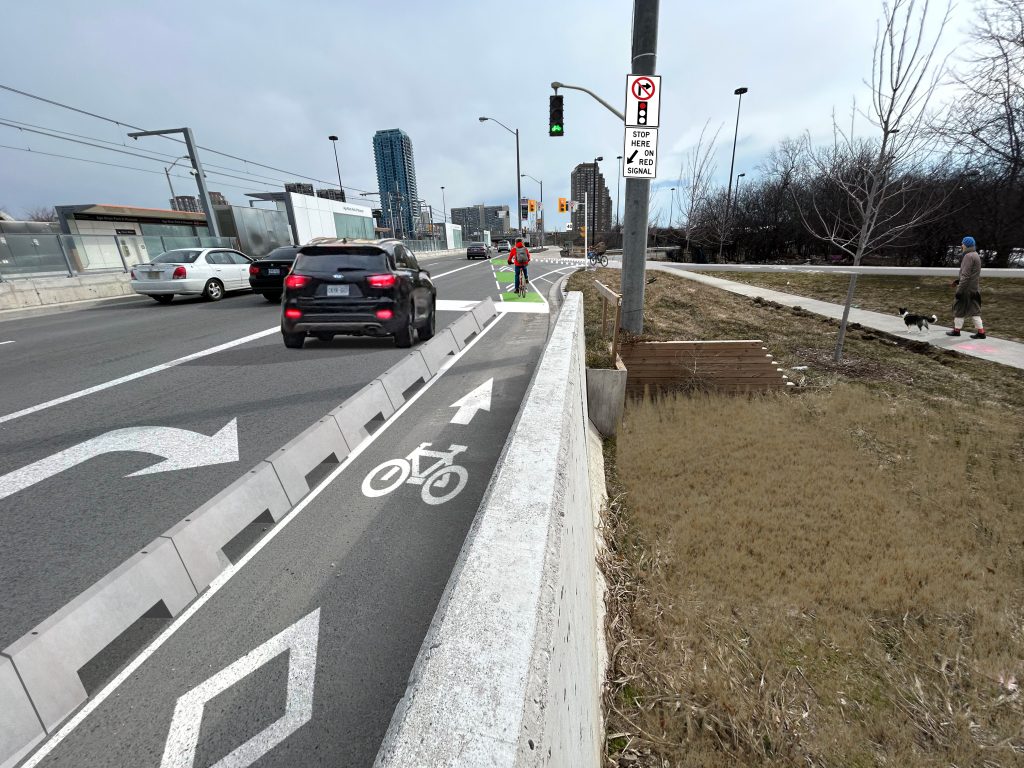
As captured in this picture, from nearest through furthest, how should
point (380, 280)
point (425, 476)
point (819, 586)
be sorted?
point (819, 586) < point (425, 476) < point (380, 280)

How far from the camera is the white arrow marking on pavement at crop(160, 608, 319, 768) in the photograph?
186cm

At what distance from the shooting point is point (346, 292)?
748 centimetres

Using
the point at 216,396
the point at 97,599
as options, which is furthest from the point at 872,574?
the point at 216,396

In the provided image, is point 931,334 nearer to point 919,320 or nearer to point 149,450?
point 919,320

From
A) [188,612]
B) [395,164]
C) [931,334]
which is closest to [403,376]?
[188,612]

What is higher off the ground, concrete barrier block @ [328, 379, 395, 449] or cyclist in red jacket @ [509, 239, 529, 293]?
cyclist in red jacket @ [509, 239, 529, 293]

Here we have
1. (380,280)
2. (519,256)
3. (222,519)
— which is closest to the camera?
(222,519)

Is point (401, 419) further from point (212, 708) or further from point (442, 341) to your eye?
point (212, 708)

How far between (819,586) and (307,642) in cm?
→ 363

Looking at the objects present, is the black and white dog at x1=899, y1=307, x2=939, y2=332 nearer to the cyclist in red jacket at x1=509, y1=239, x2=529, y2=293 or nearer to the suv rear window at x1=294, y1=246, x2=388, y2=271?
the cyclist in red jacket at x1=509, y1=239, x2=529, y2=293

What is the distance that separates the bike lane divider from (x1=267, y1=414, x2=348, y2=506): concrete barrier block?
6.7 inches

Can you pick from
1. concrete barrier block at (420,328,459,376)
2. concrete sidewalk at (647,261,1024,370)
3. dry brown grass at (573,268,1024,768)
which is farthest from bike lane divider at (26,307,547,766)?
concrete sidewalk at (647,261,1024,370)

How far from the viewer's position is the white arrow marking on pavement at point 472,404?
5.30 m

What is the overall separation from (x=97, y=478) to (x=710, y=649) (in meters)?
5.02
